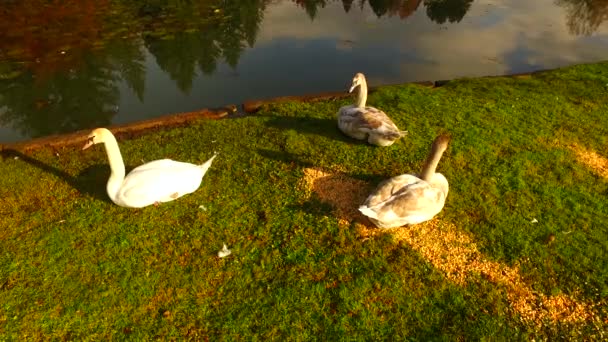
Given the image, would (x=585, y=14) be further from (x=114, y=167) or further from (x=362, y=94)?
(x=114, y=167)

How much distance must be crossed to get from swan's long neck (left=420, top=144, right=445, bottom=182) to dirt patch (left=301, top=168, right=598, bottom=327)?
2.90 ft

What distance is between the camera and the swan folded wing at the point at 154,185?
7672 mm

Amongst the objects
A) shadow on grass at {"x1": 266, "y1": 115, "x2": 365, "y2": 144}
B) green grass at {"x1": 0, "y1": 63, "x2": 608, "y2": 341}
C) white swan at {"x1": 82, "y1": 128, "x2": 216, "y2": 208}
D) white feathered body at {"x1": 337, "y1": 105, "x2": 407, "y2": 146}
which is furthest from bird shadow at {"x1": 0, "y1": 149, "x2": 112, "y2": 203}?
white feathered body at {"x1": 337, "y1": 105, "x2": 407, "y2": 146}

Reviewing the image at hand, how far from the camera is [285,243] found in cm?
752

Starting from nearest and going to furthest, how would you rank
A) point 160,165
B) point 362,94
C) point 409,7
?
point 160,165
point 362,94
point 409,7

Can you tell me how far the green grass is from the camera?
20.8 ft

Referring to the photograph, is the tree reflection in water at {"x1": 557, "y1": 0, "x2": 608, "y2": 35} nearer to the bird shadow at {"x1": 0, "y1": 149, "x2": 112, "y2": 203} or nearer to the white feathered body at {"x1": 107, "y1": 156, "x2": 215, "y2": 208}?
the white feathered body at {"x1": 107, "y1": 156, "x2": 215, "y2": 208}

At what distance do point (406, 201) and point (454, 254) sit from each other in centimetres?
131

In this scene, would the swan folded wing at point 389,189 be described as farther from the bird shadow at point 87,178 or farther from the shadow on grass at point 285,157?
the bird shadow at point 87,178

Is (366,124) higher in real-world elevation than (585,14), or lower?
higher

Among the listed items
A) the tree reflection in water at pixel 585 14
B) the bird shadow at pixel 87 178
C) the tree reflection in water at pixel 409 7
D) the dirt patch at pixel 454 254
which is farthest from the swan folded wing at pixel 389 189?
the tree reflection in water at pixel 585 14

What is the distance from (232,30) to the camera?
19.5 m

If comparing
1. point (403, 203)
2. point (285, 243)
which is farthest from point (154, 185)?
point (403, 203)

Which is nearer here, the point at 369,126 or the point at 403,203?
the point at 403,203
